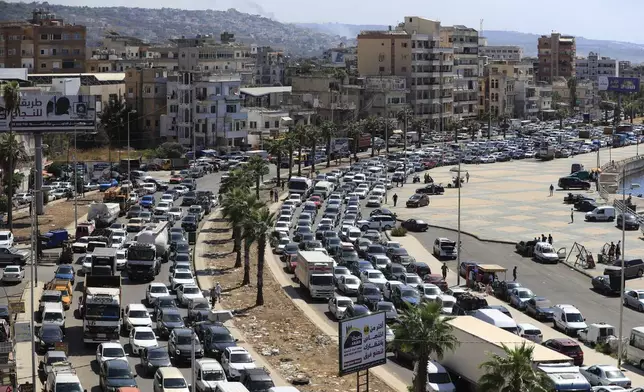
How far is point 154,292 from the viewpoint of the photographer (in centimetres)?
4747

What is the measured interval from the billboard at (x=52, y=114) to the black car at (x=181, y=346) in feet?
119

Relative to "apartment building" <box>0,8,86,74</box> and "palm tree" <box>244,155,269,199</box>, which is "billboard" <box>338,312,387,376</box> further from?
"apartment building" <box>0,8,86,74</box>

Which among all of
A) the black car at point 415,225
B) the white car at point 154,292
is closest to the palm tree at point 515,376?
the white car at point 154,292

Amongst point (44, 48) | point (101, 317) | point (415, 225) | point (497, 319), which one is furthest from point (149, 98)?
point (497, 319)

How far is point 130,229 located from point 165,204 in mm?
9601

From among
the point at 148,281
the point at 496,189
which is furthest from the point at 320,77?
the point at 148,281

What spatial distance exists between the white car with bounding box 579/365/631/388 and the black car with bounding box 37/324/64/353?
1679cm

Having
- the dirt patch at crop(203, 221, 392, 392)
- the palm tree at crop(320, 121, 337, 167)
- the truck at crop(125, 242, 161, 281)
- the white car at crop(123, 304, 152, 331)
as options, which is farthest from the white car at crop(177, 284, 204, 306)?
the palm tree at crop(320, 121, 337, 167)

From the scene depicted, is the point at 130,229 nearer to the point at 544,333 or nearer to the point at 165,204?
the point at 165,204

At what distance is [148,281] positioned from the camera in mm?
52625

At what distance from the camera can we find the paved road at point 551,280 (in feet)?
158

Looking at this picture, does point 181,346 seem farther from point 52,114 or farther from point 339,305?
point 52,114

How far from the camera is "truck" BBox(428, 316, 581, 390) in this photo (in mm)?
33594

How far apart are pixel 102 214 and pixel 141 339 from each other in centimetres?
2870
